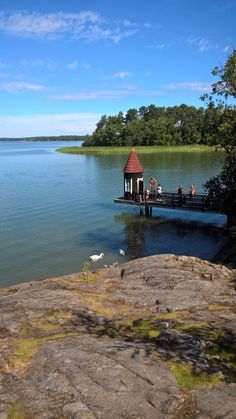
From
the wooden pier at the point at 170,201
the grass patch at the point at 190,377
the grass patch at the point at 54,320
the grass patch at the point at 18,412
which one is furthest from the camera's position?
the wooden pier at the point at 170,201

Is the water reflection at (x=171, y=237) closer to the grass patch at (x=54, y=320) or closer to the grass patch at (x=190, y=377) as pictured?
the grass patch at (x=54, y=320)

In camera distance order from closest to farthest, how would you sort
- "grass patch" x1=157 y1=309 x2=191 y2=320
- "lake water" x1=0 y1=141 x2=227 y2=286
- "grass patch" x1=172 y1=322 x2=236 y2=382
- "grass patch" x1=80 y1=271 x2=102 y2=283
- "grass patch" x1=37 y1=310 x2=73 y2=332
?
1. "grass patch" x1=172 y1=322 x2=236 y2=382
2. "grass patch" x1=37 y1=310 x2=73 y2=332
3. "grass patch" x1=157 y1=309 x2=191 y2=320
4. "grass patch" x1=80 y1=271 x2=102 y2=283
5. "lake water" x1=0 y1=141 x2=227 y2=286

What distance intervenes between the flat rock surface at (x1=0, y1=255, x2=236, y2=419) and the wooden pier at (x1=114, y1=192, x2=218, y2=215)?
61.7 ft

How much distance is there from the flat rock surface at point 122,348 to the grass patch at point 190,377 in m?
0.02

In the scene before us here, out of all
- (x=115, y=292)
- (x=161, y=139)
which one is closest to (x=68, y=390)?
(x=115, y=292)

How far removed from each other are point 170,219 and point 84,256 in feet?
42.6

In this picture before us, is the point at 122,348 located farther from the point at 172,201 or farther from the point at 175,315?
the point at 172,201

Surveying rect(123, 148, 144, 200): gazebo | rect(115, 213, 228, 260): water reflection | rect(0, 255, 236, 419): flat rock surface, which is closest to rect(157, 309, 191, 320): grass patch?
rect(0, 255, 236, 419): flat rock surface

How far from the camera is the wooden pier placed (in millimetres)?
34188

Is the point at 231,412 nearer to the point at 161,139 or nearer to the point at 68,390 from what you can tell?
the point at 68,390

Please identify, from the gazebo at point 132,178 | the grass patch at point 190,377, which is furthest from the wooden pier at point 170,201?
the grass patch at point 190,377

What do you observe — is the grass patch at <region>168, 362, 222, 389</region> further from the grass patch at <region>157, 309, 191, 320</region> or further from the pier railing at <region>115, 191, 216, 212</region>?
the pier railing at <region>115, 191, 216, 212</region>

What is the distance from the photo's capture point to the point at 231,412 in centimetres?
706

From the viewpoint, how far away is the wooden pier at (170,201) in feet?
112
